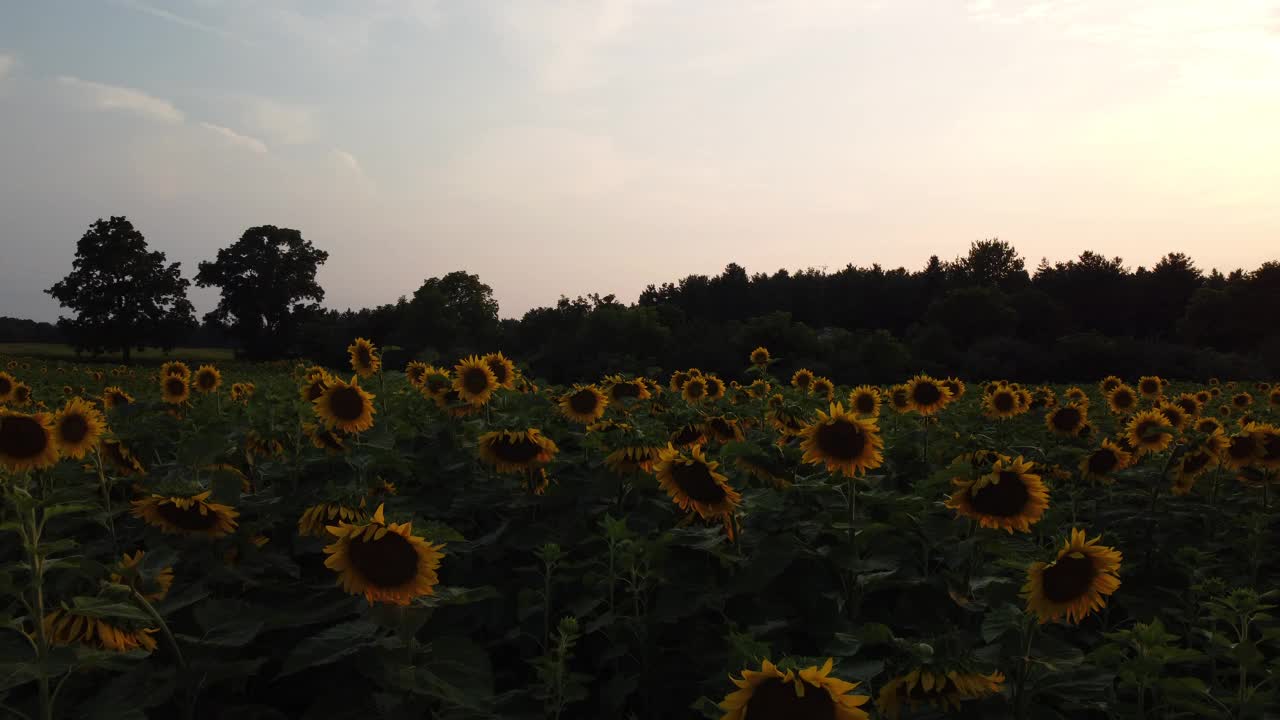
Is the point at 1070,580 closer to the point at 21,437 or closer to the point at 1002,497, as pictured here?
the point at 1002,497

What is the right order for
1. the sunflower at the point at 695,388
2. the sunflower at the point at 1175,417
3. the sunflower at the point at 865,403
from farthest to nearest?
1. the sunflower at the point at 695,388
2. the sunflower at the point at 1175,417
3. the sunflower at the point at 865,403

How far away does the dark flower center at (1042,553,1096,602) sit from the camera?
10.0 ft

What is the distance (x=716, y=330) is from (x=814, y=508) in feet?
109

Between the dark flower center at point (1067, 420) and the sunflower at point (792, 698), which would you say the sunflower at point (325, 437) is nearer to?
the sunflower at point (792, 698)

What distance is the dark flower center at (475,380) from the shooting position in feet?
20.5

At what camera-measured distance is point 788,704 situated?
2115 mm

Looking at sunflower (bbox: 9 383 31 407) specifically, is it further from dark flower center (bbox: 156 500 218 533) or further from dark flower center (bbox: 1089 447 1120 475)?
dark flower center (bbox: 1089 447 1120 475)

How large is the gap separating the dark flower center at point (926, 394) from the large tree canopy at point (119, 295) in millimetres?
70519

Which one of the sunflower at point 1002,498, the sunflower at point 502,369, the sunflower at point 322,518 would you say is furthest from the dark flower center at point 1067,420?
the sunflower at point 322,518

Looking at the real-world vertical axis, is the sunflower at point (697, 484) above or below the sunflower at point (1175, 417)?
above

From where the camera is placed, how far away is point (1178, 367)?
33.6 metres

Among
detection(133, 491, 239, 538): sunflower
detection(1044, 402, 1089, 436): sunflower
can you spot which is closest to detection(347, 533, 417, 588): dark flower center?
detection(133, 491, 239, 538): sunflower

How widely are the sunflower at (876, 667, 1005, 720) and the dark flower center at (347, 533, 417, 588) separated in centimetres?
176

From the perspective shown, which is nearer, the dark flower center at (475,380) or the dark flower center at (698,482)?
the dark flower center at (698,482)
